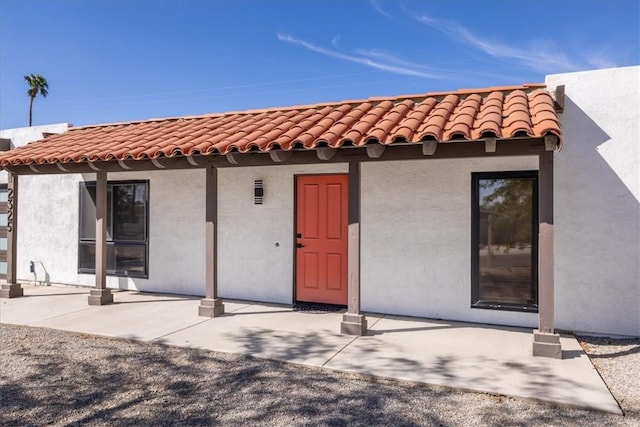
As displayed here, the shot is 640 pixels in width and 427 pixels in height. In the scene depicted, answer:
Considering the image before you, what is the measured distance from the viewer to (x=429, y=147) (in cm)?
508

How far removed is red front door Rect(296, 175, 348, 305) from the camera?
7.50 m

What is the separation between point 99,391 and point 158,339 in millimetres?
1602

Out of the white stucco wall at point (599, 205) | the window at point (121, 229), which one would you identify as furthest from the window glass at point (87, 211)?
the white stucco wall at point (599, 205)

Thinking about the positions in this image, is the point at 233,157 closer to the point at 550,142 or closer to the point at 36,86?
the point at 550,142

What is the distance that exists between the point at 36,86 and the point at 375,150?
40.6 m

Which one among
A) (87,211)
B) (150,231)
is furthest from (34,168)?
(150,231)

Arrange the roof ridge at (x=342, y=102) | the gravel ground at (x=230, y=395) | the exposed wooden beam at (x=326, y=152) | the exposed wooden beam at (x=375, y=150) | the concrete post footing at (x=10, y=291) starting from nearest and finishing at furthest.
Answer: the gravel ground at (x=230, y=395) → the exposed wooden beam at (x=375, y=150) → the exposed wooden beam at (x=326, y=152) → the roof ridge at (x=342, y=102) → the concrete post footing at (x=10, y=291)

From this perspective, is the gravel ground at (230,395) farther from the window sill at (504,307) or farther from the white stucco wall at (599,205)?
the window sill at (504,307)

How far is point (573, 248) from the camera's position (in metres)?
6.02

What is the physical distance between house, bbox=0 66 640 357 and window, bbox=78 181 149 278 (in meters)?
0.03

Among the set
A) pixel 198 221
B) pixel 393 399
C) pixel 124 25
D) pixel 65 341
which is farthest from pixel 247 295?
pixel 124 25

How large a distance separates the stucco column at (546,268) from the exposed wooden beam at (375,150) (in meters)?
1.85

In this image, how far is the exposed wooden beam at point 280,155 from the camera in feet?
19.2

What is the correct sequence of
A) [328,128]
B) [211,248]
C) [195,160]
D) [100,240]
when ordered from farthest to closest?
[100,240] → [211,248] → [195,160] → [328,128]
